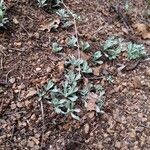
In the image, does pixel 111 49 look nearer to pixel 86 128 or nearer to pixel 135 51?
pixel 135 51

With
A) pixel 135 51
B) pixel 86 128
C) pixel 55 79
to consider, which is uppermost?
pixel 135 51

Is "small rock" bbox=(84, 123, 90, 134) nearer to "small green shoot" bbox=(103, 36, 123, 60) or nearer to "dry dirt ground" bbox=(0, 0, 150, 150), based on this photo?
"dry dirt ground" bbox=(0, 0, 150, 150)

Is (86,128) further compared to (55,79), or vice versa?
(55,79)

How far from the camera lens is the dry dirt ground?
10.2 feet

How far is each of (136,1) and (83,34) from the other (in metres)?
1.23

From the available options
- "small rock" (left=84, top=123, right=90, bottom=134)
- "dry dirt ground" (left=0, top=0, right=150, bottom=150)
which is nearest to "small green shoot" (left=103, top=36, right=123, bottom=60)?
"dry dirt ground" (left=0, top=0, right=150, bottom=150)

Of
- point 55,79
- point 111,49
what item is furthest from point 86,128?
Result: point 111,49

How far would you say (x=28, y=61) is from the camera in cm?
350

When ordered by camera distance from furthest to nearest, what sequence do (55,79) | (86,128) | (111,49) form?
(111,49) < (55,79) < (86,128)

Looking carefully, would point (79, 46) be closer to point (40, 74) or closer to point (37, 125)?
point (40, 74)

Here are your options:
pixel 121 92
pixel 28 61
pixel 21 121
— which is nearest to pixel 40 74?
pixel 28 61

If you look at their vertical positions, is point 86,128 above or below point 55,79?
below

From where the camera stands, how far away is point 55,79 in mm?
3408

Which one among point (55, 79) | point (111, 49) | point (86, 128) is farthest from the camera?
point (111, 49)
